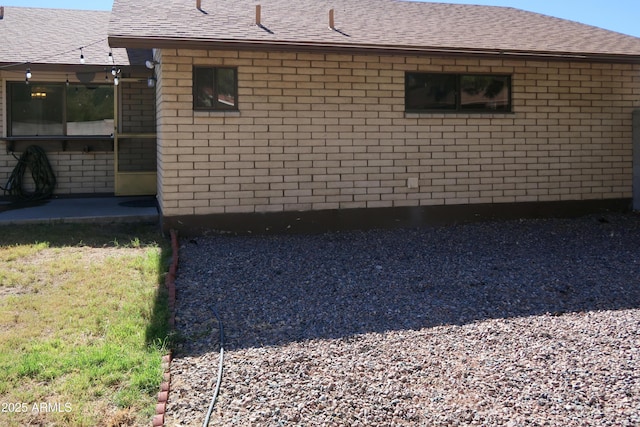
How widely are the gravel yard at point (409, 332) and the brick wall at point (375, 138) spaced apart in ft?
3.18

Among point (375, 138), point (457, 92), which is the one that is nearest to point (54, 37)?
point (375, 138)

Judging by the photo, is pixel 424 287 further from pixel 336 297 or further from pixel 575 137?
pixel 575 137

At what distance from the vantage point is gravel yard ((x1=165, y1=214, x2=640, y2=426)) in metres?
3.43

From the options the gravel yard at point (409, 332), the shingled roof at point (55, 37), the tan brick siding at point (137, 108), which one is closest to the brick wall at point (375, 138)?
the gravel yard at point (409, 332)

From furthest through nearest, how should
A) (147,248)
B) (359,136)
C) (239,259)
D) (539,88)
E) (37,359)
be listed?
1. (539,88)
2. (359,136)
3. (147,248)
4. (239,259)
5. (37,359)

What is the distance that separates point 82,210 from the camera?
32.4 feet

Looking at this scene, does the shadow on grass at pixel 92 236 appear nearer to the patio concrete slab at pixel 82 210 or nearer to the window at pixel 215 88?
the patio concrete slab at pixel 82 210

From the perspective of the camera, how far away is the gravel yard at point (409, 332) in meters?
3.43

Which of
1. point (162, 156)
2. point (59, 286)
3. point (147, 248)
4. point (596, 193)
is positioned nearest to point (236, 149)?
point (162, 156)

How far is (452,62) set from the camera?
9062 millimetres

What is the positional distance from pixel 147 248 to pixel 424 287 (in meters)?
3.74

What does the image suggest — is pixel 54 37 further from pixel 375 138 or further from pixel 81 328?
pixel 81 328

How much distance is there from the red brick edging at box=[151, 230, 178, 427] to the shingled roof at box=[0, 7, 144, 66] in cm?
497

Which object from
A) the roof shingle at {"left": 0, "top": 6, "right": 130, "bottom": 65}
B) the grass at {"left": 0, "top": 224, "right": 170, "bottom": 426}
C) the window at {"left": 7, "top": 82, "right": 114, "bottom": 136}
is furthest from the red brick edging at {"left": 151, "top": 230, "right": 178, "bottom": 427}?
the window at {"left": 7, "top": 82, "right": 114, "bottom": 136}
